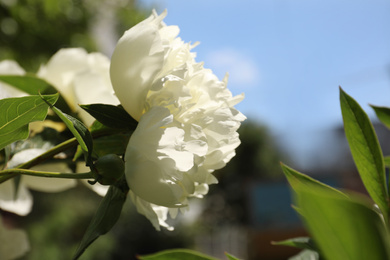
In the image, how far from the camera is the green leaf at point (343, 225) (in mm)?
102

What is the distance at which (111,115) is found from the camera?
Result: 26 cm

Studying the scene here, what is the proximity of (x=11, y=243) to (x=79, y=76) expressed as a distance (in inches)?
6.0

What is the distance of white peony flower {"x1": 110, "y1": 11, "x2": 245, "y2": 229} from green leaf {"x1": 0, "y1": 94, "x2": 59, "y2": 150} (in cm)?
4

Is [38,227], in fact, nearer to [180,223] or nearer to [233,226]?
[180,223]

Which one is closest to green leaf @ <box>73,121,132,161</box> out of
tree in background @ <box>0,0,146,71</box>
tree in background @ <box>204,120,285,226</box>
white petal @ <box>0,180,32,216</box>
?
white petal @ <box>0,180,32,216</box>

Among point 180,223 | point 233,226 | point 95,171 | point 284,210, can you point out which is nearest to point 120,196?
point 95,171

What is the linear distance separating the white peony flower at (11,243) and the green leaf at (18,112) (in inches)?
5.7

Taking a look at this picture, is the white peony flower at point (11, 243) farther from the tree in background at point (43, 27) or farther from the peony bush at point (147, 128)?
the tree in background at point (43, 27)

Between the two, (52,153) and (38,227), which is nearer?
(52,153)

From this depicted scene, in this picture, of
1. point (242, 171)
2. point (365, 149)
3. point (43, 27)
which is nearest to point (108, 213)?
point (365, 149)

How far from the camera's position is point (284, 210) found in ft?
23.6

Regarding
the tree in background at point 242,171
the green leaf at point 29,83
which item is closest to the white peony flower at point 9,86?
the green leaf at point 29,83

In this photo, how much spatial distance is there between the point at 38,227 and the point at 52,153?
10.7ft

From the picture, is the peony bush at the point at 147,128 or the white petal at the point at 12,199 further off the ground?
the peony bush at the point at 147,128
